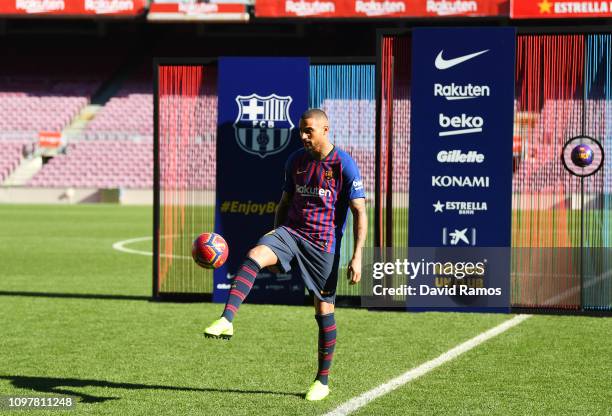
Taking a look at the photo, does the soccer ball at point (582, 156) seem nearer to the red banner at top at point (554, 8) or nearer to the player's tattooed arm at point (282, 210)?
the player's tattooed arm at point (282, 210)

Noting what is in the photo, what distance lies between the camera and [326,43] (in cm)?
4894

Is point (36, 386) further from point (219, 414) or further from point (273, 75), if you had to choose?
point (273, 75)

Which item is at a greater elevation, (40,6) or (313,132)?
(40,6)

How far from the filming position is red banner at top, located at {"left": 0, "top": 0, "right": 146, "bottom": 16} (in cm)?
4231

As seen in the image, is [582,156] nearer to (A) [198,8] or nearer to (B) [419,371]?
(B) [419,371]

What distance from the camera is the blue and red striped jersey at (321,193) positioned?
6.57 metres

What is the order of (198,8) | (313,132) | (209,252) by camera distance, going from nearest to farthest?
(313,132)
(209,252)
(198,8)

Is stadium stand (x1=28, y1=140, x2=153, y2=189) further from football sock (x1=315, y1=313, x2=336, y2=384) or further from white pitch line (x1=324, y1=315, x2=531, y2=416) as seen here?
football sock (x1=315, y1=313, x2=336, y2=384)

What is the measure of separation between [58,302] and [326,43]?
38619mm

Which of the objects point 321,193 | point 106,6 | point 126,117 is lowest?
point 321,193

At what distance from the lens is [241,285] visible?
6227 mm

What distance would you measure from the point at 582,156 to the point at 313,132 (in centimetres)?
500

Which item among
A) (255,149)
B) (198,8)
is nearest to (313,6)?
(198,8)

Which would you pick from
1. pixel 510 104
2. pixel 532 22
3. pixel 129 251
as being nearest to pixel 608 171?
pixel 510 104
